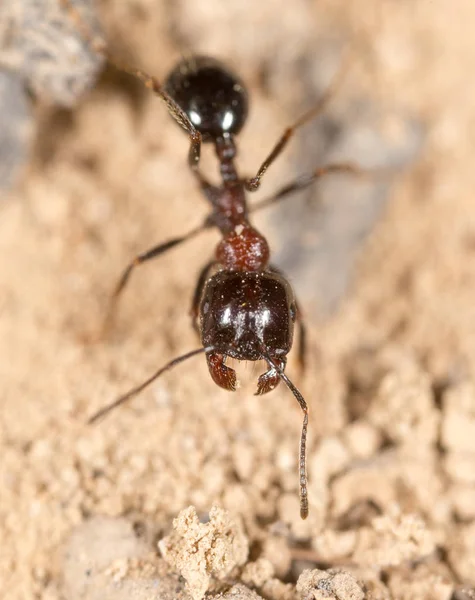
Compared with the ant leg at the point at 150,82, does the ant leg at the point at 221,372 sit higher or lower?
lower

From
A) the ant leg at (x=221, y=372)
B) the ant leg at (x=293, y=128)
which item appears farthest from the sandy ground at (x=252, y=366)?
the ant leg at (x=221, y=372)

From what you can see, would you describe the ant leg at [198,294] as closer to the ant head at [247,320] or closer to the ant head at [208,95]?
the ant head at [247,320]

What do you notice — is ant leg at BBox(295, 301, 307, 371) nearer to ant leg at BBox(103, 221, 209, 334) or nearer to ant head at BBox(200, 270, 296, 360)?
ant head at BBox(200, 270, 296, 360)

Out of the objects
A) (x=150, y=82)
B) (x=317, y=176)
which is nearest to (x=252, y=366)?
(x=317, y=176)

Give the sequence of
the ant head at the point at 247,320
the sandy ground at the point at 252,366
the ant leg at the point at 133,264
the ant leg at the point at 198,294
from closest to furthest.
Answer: the sandy ground at the point at 252,366
the ant head at the point at 247,320
the ant leg at the point at 198,294
the ant leg at the point at 133,264

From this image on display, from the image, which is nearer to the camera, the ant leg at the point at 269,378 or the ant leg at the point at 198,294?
the ant leg at the point at 269,378

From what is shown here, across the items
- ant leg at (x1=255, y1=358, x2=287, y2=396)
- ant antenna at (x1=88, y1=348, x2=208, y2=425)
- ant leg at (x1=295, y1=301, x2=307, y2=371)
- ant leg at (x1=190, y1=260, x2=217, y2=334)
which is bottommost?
ant leg at (x1=255, y1=358, x2=287, y2=396)

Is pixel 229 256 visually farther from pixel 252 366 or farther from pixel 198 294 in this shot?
pixel 252 366

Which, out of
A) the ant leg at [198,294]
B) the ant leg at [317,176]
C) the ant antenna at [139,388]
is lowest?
the ant antenna at [139,388]

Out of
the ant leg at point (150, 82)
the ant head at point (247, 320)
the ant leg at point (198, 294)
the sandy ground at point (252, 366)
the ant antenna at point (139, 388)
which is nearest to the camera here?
the sandy ground at point (252, 366)

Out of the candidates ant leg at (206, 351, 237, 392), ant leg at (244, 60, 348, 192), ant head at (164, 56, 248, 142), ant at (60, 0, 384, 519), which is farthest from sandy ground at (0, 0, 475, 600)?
ant head at (164, 56, 248, 142)
